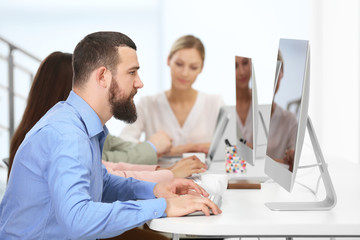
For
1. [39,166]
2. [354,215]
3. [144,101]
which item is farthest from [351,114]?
[39,166]

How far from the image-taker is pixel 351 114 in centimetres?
567

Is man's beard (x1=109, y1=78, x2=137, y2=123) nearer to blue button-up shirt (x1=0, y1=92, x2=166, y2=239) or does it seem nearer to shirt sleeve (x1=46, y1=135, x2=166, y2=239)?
blue button-up shirt (x1=0, y1=92, x2=166, y2=239)

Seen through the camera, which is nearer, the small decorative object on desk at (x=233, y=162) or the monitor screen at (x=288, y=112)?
the monitor screen at (x=288, y=112)

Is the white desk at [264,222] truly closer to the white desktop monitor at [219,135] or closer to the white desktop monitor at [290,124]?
the white desktop monitor at [290,124]

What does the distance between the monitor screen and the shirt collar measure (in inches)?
22.3

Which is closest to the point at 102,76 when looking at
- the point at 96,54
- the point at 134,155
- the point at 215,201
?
the point at 96,54

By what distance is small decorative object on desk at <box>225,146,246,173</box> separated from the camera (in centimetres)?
246

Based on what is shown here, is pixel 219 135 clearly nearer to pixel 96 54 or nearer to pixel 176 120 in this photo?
pixel 176 120

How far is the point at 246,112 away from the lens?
7.55ft

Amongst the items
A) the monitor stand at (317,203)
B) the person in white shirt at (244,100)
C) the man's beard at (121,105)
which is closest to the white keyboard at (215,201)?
the monitor stand at (317,203)

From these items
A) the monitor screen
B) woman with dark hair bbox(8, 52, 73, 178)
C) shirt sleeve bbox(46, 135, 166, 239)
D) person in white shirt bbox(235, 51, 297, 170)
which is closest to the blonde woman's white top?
person in white shirt bbox(235, 51, 297, 170)

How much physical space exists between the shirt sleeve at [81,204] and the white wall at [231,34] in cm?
447

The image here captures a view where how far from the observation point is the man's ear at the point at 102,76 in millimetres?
1560

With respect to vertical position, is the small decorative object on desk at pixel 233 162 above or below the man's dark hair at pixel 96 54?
below
